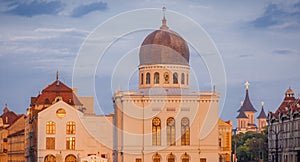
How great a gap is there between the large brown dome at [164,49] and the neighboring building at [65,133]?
10951 mm

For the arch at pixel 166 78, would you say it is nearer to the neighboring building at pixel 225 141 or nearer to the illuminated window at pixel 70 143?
the neighboring building at pixel 225 141

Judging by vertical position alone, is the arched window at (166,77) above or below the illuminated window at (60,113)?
above

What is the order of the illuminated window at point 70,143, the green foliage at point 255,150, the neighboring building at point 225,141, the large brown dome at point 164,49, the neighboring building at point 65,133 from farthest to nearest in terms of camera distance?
the green foliage at point 255,150
the neighboring building at point 225,141
the large brown dome at point 164,49
the illuminated window at point 70,143
the neighboring building at point 65,133

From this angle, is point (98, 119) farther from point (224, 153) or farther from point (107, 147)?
point (224, 153)

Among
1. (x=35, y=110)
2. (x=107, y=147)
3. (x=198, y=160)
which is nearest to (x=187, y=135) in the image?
(x=198, y=160)

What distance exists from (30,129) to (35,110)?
5809 mm

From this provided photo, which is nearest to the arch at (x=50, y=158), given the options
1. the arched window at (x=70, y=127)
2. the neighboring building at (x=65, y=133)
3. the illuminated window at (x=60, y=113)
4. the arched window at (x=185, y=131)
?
the neighboring building at (x=65, y=133)

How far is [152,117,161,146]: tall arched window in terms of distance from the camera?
116062mm

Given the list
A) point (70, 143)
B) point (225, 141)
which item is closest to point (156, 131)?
point (70, 143)

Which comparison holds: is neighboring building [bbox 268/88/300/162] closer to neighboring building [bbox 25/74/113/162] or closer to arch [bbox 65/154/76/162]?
neighboring building [bbox 25/74/113/162]

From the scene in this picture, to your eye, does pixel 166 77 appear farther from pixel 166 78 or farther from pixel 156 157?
pixel 156 157

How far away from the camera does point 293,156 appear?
11838 cm

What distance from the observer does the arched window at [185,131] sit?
382ft

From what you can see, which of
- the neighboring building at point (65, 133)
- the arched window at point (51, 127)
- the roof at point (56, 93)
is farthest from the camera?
the roof at point (56, 93)
